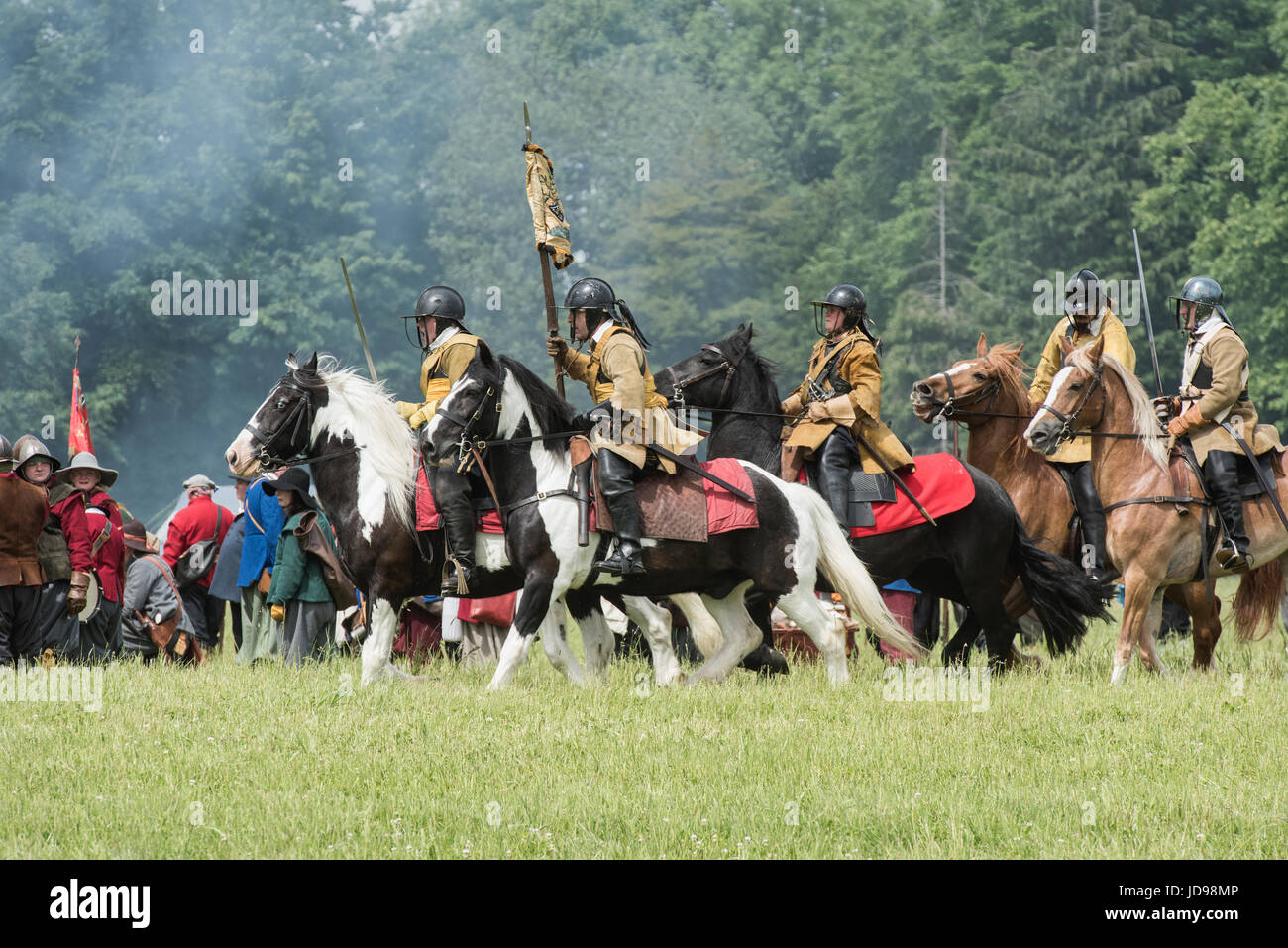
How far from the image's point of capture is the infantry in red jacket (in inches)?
521

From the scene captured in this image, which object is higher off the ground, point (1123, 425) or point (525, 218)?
point (525, 218)

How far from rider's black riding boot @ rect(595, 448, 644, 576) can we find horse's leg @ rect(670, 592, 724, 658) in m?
1.29

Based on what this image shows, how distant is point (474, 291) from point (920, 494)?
141ft

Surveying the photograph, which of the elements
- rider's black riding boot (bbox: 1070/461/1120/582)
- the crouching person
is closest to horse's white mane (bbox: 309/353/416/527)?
the crouching person

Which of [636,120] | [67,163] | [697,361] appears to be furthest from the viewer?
→ [636,120]

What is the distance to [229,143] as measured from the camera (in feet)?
158

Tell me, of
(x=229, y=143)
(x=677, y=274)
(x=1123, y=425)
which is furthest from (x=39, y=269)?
(x=1123, y=425)

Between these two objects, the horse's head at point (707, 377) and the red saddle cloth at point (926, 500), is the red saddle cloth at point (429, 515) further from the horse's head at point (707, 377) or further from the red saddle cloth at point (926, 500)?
the red saddle cloth at point (926, 500)

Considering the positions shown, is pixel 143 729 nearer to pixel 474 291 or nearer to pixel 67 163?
pixel 67 163

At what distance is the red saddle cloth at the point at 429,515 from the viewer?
11477 millimetres

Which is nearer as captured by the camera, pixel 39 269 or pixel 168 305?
pixel 39 269

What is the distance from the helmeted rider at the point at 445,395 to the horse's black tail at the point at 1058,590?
13.3ft

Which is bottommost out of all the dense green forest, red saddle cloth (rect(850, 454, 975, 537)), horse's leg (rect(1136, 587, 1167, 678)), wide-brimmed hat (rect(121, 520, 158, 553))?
horse's leg (rect(1136, 587, 1167, 678))

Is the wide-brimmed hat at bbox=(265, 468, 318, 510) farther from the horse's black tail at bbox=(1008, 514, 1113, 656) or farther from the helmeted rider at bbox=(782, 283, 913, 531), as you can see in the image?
the horse's black tail at bbox=(1008, 514, 1113, 656)
